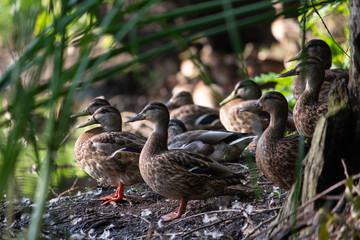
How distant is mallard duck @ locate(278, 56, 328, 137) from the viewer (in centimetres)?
462

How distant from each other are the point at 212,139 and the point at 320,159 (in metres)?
4.02

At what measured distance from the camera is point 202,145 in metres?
6.58


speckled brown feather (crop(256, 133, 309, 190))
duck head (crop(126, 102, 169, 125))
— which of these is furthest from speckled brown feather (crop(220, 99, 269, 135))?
speckled brown feather (crop(256, 133, 309, 190))

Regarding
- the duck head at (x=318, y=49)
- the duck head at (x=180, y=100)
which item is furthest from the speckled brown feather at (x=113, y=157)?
the duck head at (x=180, y=100)

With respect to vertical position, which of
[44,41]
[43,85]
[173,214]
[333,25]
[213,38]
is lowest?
[173,214]

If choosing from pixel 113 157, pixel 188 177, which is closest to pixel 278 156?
pixel 188 177

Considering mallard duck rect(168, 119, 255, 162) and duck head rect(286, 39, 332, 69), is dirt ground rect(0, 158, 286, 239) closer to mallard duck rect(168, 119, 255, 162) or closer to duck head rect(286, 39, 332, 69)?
mallard duck rect(168, 119, 255, 162)

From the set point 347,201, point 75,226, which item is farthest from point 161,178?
point 347,201

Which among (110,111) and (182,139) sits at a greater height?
(110,111)

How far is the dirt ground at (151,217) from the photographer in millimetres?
3975

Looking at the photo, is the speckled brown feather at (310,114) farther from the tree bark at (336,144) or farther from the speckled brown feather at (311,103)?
the tree bark at (336,144)

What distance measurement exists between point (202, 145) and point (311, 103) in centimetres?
206

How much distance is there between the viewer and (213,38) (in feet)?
52.0

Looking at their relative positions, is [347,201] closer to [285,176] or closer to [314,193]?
[314,193]
